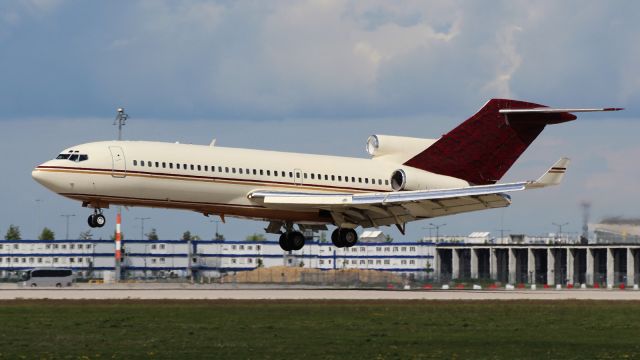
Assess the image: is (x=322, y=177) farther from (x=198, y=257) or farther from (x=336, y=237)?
(x=198, y=257)

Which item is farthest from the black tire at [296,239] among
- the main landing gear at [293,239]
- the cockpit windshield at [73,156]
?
the cockpit windshield at [73,156]

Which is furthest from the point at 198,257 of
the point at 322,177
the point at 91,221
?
the point at 91,221

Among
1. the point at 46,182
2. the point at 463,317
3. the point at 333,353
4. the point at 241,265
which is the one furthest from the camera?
the point at 241,265

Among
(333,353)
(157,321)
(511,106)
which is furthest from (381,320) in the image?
(511,106)

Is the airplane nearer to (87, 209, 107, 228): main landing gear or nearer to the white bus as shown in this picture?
(87, 209, 107, 228): main landing gear

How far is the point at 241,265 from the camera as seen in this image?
510 ft

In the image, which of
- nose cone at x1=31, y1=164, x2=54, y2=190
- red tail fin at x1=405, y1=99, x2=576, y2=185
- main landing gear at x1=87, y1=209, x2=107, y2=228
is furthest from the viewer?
red tail fin at x1=405, y1=99, x2=576, y2=185

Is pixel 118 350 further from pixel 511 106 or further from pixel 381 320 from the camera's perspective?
pixel 511 106

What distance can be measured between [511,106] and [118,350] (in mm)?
46106

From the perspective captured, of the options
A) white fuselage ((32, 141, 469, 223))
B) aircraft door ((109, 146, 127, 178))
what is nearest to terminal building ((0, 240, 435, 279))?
white fuselage ((32, 141, 469, 223))

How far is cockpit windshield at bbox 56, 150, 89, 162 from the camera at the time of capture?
202 ft

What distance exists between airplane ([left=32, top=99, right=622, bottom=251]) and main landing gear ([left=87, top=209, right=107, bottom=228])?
54 millimetres

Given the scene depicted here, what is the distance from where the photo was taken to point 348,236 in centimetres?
7112

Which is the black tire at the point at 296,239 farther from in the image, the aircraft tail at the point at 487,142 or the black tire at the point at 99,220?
the black tire at the point at 99,220
